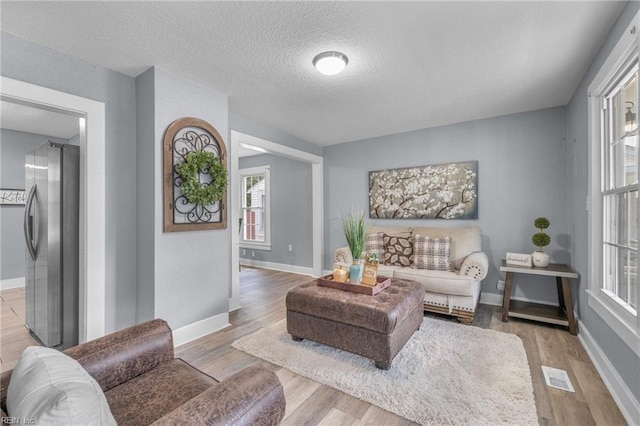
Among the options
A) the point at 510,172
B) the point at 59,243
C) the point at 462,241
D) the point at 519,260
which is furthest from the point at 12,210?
the point at 510,172

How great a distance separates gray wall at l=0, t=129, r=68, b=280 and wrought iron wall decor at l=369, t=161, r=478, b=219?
→ 19.0 feet

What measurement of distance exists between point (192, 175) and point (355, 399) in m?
2.19

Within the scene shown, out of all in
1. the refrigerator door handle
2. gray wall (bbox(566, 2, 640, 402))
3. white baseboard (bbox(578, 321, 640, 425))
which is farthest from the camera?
the refrigerator door handle

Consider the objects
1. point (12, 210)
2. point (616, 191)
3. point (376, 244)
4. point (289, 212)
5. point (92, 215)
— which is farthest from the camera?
point (289, 212)

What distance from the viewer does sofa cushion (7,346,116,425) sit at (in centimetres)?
63

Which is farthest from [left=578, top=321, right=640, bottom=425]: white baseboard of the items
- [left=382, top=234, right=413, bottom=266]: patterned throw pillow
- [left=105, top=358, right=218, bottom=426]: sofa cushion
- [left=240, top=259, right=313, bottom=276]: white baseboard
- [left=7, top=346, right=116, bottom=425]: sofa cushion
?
[left=240, top=259, right=313, bottom=276]: white baseboard

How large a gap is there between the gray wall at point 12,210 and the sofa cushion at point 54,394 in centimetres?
546

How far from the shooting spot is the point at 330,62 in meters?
2.23

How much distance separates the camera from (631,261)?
191cm

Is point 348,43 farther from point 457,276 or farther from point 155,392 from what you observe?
point 457,276

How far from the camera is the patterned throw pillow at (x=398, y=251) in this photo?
144 inches

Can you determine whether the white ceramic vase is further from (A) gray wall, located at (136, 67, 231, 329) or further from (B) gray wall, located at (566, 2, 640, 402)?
(A) gray wall, located at (136, 67, 231, 329)

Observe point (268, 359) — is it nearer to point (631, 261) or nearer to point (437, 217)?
point (631, 261)

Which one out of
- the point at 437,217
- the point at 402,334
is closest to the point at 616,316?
the point at 402,334
